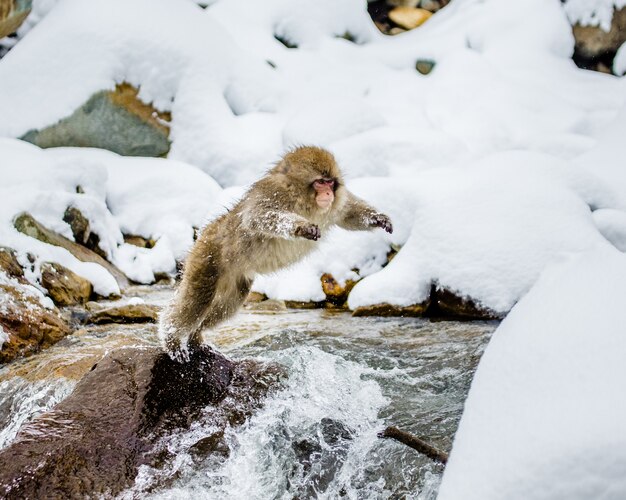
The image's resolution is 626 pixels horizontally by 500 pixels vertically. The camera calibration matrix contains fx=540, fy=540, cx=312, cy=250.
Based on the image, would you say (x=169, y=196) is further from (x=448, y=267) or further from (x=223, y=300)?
(x=223, y=300)

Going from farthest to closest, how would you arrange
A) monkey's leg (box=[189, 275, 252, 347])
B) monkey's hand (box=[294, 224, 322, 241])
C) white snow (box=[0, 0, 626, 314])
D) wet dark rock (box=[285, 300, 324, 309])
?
1. wet dark rock (box=[285, 300, 324, 309])
2. white snow (box=[0, 0, 626, 314])
3. monkey's leg (box=[189, 275, 252, 347])
4. monkey's hand (box=[294, 224, 322, 241])

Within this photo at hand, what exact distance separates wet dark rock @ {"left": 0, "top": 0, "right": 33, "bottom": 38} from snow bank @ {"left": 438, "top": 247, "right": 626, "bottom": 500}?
38.8ft

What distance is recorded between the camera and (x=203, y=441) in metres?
2.52

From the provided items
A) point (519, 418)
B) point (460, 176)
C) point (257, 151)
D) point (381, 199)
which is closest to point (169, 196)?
point (257, 151)

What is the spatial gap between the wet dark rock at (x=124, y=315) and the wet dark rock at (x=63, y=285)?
534 mm

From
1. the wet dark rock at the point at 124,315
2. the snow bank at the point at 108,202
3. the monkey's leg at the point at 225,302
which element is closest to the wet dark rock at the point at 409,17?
the snow bank at the point at 108,202

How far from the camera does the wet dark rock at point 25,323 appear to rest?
410 cm

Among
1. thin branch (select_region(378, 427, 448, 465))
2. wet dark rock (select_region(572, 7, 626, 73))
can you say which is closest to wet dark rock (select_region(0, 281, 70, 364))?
thin branch (select_region(378, 427, 448, 465))

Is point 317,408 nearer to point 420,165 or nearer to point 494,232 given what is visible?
point 494,232

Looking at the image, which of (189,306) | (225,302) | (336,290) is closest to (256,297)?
(336,290)

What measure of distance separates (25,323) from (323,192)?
2833 millimetres

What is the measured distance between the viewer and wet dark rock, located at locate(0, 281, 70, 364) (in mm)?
4099

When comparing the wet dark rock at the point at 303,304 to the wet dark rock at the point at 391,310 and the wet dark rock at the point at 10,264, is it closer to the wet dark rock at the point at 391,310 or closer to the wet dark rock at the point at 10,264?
the wet dark rock at the point at 391,310

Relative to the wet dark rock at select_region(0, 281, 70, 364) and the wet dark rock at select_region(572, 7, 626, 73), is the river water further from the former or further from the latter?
the wet dark rock at select_region(572, 7, 626, 73)
